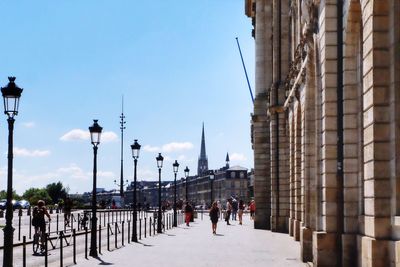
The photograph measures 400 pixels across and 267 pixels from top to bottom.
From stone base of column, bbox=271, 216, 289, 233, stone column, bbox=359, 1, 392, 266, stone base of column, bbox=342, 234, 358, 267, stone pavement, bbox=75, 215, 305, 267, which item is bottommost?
stone pavement, bbox=75, 215, 305, 267

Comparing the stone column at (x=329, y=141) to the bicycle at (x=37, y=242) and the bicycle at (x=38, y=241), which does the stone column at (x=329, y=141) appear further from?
the bicycle at (x=37, y=242)

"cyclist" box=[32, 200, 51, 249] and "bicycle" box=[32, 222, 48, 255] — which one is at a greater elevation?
"cyclist" box=[32, 200, 51, 249]

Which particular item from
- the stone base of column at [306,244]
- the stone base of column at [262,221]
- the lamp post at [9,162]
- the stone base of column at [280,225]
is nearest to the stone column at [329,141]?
the stone base of column at [306,244]

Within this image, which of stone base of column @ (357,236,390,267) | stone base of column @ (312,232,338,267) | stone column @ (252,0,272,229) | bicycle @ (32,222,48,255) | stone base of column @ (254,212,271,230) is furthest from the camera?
stone column @ (252,0,272,229)

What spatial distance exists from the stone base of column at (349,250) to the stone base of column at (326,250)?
910 millimetres

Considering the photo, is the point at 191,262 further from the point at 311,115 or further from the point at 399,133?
the point at 399,133

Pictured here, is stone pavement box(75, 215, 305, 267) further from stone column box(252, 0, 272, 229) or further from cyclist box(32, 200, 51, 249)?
stone column box(252, 0, 272, 229)

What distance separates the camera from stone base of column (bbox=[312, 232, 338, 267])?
1797 centimetres

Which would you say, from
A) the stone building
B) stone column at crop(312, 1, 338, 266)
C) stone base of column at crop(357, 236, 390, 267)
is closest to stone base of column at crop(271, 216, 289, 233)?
the stone building

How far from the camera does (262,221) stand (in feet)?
142

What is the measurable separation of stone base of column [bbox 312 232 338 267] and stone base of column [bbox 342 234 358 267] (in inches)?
35.8

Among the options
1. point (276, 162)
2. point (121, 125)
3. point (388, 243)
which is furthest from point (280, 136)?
point (121, 125)

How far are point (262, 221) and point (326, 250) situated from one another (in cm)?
2513

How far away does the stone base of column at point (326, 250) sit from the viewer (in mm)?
17969
